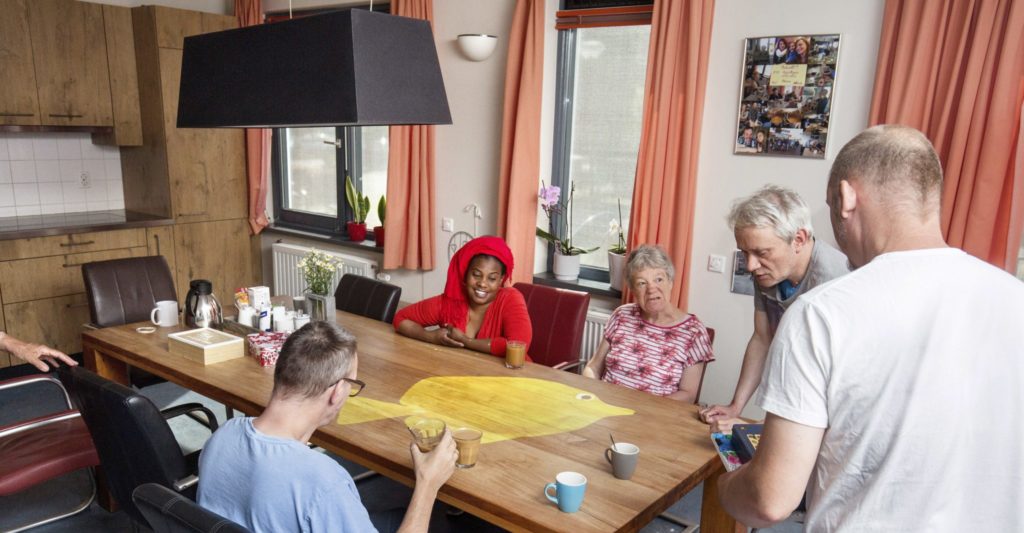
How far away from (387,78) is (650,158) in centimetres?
200

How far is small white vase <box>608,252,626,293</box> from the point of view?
12.6 ft

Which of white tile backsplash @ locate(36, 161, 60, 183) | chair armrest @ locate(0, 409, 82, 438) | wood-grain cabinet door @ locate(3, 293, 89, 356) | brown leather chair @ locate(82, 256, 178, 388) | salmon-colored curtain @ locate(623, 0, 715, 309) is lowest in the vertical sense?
wood-grain cabinet door @ locate(3, 293, 89, 356)

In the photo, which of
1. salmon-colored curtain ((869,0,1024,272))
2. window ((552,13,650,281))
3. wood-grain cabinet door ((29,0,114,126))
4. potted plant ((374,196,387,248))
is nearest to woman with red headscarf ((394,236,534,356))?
window ((552,13,650,281))

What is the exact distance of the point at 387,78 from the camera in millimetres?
1815

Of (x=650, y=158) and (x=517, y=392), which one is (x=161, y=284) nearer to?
(x=517, y=392)

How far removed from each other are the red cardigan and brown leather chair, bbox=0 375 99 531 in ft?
4.21

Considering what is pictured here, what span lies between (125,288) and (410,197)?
1.75 metres

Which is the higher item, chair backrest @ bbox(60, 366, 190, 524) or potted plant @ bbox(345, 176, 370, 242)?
potted plant @ bbox(345, 176, 370, 242)

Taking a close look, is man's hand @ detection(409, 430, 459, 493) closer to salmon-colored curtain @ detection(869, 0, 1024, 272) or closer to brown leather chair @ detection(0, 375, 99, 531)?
brown leather chair @ detection(0, 375, 99, 531)

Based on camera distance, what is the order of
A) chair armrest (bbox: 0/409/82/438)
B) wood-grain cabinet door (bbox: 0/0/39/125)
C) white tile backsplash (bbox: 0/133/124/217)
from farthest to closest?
1. white tile backsplash (bbox: 0/133/124/217)
2. wood-grain cabinet door (bbox: 0/0/39/125)
3. chair armrest (bbox: 0/409/82/438)

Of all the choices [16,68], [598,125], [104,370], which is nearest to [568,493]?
[104,370]

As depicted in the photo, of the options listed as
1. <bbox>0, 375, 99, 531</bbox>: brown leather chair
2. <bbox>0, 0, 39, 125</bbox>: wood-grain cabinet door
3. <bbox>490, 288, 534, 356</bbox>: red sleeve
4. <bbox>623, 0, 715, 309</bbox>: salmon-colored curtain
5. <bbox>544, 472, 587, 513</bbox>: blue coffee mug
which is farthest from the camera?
<bbox>0, 0, 39, 125</bbox>: wood-grain cabinet door


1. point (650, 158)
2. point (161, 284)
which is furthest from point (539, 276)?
point (161, 284)

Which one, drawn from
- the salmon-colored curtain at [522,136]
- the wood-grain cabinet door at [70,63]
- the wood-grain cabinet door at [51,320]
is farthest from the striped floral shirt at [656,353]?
the wood-grain cabinet door at [70,63]
